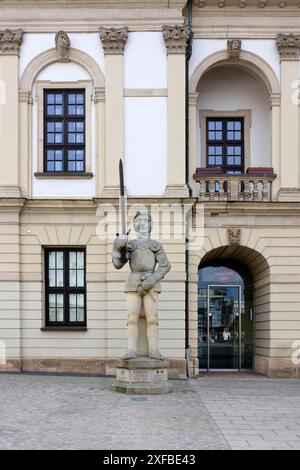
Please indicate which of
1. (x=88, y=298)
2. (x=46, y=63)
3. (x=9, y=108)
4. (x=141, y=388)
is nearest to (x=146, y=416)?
(x=141, y=388)

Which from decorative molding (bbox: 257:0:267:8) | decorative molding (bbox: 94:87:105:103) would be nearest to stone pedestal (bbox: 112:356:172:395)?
decorative molding (bbox: 94:87:105:103)

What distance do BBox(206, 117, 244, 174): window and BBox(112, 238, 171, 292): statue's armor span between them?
6.39 meters

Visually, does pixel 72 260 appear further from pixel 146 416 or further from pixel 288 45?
pixel 288 45

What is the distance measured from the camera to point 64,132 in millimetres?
19375

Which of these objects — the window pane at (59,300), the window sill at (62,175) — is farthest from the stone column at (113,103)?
the window pane at (59,300)

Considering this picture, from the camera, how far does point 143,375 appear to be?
1452 cm

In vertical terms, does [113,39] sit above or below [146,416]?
above

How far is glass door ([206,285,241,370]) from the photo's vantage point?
21.2 m

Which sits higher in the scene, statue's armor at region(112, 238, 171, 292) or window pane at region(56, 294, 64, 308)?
statue's armor at region(112, 238, 171, 292)

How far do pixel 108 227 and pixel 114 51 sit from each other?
198 inches

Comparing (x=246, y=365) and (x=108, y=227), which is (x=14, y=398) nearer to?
(x=108, y=227)

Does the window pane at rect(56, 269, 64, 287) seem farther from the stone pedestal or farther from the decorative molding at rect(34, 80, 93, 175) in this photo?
the stone pedestal

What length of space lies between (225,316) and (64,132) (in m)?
7.69
